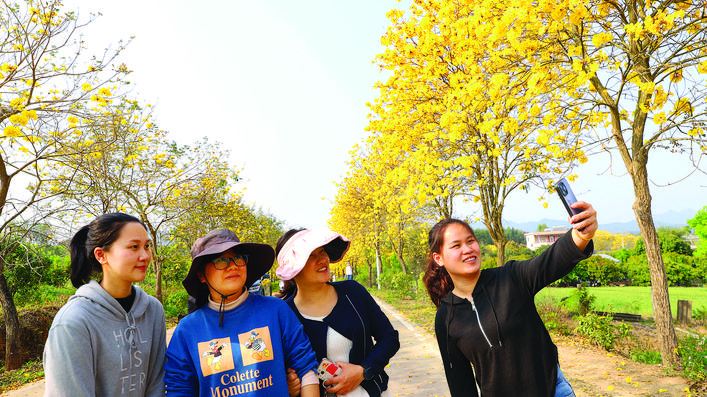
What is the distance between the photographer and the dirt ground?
5.34 m

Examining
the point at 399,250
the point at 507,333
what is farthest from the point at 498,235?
the point at 399,250

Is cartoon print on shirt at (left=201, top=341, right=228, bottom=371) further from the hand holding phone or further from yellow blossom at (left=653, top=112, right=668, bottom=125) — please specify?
yellow blossom at (left=653, top=112, right=668, bottom=125)

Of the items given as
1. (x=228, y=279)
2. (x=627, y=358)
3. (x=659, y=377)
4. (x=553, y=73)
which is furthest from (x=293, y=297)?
(x=627, y=358)

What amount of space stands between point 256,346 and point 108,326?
0.69 meters

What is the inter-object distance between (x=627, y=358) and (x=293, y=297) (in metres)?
6.94

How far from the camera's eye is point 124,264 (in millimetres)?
2209

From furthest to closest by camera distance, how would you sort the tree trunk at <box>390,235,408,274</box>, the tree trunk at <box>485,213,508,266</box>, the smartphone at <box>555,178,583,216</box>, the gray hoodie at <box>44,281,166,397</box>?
the tree trunk at <box>390,235,408,274</box> < the tree trunk at <box>485,213,508,266</box> < the smartphone at <box>555,178,583,216</box> < the gray hoodie at <box>44,281,166,397</box>

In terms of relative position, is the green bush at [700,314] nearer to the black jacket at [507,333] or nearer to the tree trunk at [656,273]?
the tree trunk at [656,273]

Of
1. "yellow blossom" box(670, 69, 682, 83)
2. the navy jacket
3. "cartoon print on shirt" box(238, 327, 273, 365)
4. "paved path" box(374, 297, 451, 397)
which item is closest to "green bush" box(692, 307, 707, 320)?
"paved path" box(374, 297, 451, 397)

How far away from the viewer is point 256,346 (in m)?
2.21

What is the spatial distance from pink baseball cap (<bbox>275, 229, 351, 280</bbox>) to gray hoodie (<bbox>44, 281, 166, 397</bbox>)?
75 centimetres

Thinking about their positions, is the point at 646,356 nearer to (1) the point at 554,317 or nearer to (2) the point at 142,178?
(1) the point at 554,317

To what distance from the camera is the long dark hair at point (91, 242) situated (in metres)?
2.23

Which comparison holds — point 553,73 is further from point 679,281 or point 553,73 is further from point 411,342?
point 679,281
